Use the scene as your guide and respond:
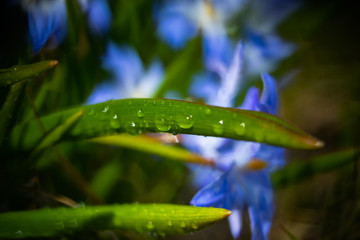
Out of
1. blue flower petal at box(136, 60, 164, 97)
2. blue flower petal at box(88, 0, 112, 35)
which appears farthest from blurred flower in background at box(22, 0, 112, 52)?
blue flower petal at box(136, 60, 164, 97)

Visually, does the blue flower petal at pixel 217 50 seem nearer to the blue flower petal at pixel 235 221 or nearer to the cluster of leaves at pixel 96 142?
the cluster of leaves at pixel 96 142

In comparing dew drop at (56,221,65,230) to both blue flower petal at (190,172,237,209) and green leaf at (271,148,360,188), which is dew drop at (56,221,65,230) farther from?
green leaf at (271,148,360,188)

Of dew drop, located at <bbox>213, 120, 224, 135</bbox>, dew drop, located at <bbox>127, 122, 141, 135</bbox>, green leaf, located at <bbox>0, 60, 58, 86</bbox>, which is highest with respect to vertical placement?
green leaf, located at <bbox>0, 60, 58, 86</bbox>

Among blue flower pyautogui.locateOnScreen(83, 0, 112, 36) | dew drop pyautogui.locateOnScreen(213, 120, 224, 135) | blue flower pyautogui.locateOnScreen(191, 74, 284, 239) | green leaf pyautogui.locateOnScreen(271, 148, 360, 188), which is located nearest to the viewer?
dew drop pyautogui.locateOnScreen(213, 120, 224, 135)

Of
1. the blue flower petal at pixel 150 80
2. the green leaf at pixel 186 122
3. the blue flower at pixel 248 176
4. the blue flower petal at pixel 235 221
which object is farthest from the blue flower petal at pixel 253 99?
the blue flower petal at pixel 150 80

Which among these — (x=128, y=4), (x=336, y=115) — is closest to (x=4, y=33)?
A: (x=128, y=4)

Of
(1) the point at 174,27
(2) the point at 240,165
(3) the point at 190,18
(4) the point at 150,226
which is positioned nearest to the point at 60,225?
(4) the point at 150,226

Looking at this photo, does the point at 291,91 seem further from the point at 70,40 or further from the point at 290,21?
the point at 70,40
